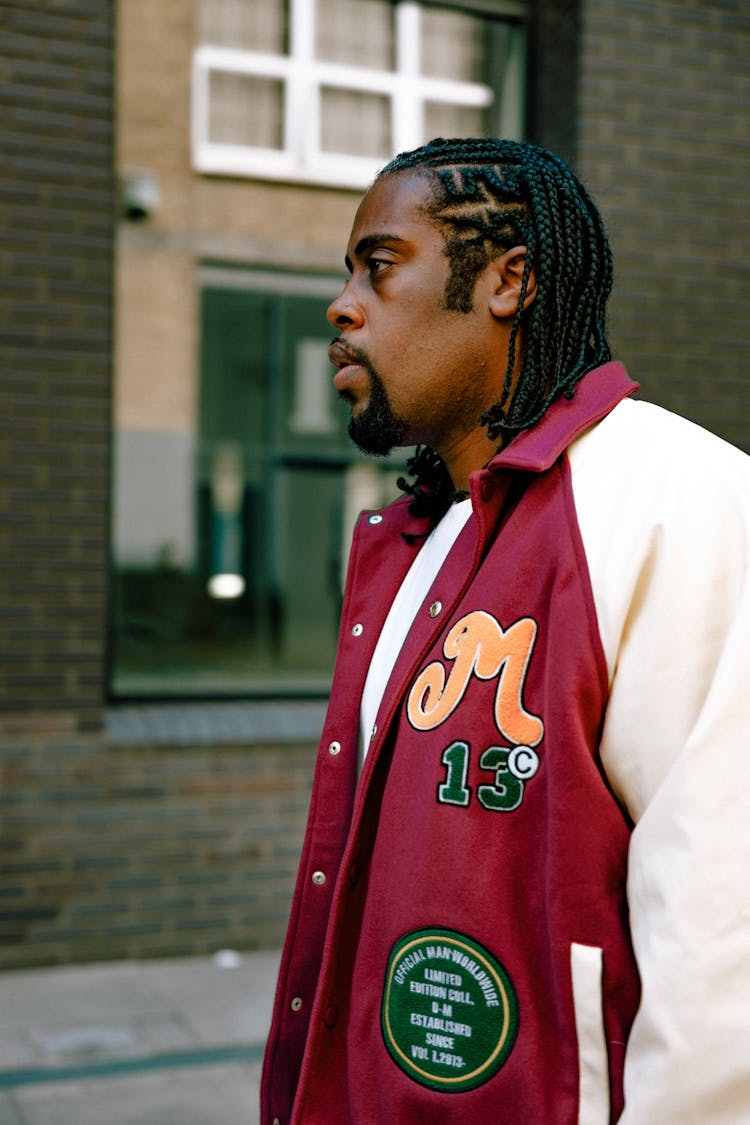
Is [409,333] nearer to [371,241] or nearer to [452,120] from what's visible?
[371,241]

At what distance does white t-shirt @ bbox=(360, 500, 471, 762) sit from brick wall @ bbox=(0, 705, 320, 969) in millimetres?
3765

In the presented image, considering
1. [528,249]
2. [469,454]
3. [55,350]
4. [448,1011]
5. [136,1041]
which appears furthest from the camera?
[55,350]

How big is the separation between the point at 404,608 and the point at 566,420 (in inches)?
18.7

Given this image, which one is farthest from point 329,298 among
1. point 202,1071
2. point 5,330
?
point 202,1071

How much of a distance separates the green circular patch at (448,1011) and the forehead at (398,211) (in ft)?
3.15

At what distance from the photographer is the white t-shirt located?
190 centimetres

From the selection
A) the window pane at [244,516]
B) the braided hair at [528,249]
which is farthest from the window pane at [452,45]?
→ the braided hair at [528,249]

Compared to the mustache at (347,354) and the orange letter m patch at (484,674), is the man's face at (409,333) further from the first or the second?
the orange letter m patch at (484,674)

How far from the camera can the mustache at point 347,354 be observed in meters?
1.85

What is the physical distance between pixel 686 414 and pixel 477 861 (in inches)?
199

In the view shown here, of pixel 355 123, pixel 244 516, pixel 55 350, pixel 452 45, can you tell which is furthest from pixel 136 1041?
pixel 452 45

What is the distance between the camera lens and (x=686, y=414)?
20.3 ft

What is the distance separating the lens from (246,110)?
5.92 m

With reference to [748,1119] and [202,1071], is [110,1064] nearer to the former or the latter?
[202,1071]
